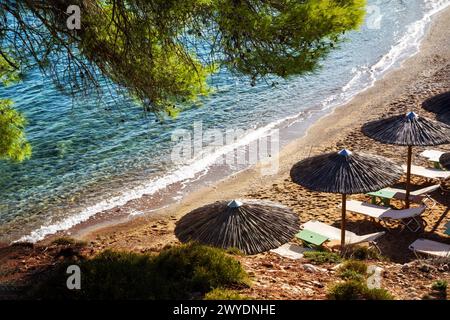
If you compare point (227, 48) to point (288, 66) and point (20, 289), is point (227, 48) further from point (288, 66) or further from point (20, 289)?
point (20, 289)

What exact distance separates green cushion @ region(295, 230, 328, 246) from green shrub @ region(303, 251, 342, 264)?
31cm

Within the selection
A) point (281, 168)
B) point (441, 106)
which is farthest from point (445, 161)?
point (281, 168)

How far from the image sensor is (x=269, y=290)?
26.7 ft

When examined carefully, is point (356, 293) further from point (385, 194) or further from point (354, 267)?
point (385, 194)

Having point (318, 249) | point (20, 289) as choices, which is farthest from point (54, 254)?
point (318, 249)

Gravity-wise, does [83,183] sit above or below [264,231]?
below

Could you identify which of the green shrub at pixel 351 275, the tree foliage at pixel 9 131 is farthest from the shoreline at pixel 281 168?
the green shrub at pixel 351 275

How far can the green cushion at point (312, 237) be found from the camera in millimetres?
11538

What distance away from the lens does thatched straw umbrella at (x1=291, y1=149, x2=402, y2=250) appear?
10.7 meters

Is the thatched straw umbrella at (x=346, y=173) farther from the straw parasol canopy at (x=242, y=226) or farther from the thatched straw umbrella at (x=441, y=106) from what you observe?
the thatched straw umbrella at (x=441, y=106)

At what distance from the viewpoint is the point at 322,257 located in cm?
1079

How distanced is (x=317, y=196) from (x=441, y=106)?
3902 mm

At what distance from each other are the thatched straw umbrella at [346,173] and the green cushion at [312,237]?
1.22m

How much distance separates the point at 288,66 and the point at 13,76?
21.7ft
